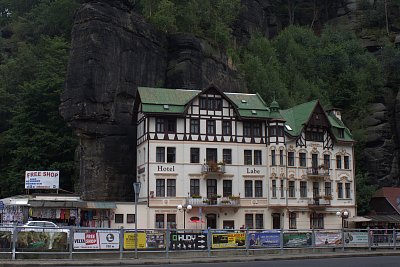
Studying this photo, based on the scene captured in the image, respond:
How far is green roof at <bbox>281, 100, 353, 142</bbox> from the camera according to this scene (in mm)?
58856

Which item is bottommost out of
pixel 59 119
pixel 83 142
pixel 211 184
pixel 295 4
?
pixel 211 184

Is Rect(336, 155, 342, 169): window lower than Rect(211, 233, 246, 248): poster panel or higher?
higher

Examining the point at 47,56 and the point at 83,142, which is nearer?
the point at 83,142

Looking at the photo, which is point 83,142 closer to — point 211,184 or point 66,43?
point 211,184

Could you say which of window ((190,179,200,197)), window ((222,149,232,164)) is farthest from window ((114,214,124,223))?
window ((222,149,232,164))

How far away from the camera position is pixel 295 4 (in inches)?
4109

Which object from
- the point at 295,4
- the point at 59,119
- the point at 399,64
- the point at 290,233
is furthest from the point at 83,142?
the point at 295,4

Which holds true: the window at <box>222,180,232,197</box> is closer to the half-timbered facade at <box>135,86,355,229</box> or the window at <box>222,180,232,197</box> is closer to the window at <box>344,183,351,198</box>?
the half-timbered facade at <box>135,86,355,229</box>

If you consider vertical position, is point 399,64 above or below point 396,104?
above

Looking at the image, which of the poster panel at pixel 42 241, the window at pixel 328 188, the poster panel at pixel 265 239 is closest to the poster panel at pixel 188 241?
the poster panel at pixel 265 239

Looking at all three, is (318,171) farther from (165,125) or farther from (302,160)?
(165,125)

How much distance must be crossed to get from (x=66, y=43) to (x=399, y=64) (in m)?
47.6

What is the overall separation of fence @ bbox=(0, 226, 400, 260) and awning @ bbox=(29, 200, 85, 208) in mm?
22005

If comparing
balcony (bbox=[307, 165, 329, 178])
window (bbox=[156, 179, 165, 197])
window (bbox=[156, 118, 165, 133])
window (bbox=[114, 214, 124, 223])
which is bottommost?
window (bbox=[114, 214, 124, 223])
